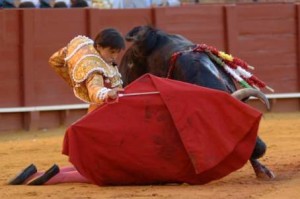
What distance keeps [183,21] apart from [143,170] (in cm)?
706

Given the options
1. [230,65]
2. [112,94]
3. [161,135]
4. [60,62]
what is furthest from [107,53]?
[230,65]

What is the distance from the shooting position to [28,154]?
809 cm

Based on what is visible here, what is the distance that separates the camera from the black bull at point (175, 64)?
532 centimetres

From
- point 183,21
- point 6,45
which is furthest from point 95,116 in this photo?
point 183,21

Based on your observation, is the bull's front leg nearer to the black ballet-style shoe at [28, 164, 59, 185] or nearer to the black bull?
the black bull

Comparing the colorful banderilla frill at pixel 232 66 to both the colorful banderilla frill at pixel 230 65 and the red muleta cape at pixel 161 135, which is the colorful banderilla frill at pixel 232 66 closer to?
the colorful banderilla frill at pixel 230 65

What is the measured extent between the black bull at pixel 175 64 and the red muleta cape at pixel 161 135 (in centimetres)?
28

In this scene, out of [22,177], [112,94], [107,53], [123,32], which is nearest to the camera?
[112,94]

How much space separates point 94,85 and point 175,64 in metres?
0.69

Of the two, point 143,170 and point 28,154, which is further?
point 28,154

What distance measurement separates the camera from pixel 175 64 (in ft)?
18.0

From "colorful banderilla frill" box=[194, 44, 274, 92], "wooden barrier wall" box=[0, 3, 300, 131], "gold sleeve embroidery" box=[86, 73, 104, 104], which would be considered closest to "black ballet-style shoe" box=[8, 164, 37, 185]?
"gold sleeve embroidery" box=[86, 73, 104, 104]

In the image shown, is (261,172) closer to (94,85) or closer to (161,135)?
(161,135)

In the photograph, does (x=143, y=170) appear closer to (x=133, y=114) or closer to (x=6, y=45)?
(x=133, y=114)
